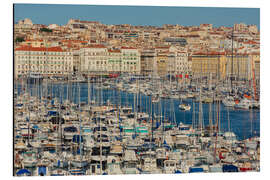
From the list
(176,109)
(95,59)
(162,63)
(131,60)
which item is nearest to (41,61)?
(95,59)

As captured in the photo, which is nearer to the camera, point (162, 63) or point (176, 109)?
point (162, 63)

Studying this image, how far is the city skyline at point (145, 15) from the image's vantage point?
871 cm

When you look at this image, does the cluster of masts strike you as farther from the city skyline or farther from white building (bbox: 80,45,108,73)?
the city skyline

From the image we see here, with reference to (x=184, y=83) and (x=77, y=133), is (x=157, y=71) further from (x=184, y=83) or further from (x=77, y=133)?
(x=77, y=133)

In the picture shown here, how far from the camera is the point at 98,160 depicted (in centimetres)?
854

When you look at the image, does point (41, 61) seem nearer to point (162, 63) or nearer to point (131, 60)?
point (131, 60)

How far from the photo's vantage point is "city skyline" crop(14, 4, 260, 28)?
871 cm

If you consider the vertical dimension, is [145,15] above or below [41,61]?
above

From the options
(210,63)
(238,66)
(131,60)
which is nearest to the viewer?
(238,66)

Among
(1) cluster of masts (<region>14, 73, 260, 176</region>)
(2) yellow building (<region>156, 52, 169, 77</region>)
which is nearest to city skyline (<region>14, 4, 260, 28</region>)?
(1) cluster of masts (<region>14, 73, 260, 176</region>)

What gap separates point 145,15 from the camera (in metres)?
9.04
